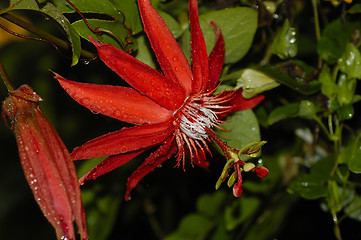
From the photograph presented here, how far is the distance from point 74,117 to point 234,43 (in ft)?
3.16

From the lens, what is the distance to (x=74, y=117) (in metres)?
1.76

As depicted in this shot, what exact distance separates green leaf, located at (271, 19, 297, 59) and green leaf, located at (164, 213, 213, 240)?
59cm

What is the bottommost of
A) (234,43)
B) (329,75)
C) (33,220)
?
(33,220)

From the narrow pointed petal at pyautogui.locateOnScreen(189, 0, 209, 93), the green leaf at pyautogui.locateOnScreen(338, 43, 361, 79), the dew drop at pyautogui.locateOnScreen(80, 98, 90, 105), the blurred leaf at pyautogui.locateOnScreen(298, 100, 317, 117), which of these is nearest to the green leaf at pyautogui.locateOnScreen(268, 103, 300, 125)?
the blurred leaf at pyautogui.locateOnScreen(298, 100, 317, 117)

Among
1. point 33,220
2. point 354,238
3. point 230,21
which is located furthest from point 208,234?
point 33,220

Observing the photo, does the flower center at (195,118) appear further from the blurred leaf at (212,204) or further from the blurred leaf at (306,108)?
the blurred leaf at (212,204)

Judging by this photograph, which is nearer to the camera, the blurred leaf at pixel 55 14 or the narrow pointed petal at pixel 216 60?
the blurred leaf at pixel 55 14

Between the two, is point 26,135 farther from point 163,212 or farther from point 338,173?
point 163,212

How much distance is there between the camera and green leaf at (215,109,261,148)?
37.0 inches

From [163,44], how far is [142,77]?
7cm

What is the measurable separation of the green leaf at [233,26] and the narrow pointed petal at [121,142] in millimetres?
249

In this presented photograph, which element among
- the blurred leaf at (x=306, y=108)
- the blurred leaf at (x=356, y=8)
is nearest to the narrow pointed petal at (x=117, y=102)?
the blurred leaf at (x=306, y=108)

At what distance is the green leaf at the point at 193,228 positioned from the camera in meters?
1.34

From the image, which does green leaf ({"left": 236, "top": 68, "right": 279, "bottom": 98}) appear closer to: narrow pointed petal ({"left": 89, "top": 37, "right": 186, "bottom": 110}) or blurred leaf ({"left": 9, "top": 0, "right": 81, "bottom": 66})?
narrow pointed petal ({"left": 89, "top": 37, "right": 186, "bottom": 110})
